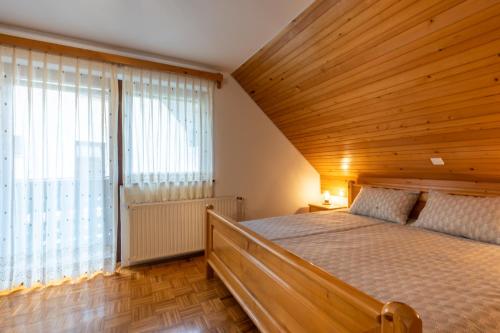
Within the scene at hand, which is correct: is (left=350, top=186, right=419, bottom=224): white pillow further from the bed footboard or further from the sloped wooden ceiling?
the bed footboard

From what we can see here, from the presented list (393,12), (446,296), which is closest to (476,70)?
(393,12)

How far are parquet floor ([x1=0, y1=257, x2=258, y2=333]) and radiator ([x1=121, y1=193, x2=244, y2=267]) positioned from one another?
0.81ft

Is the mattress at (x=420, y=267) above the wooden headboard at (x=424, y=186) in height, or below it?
below

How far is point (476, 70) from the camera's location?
60.9 inches

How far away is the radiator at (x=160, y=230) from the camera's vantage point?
2.59 m

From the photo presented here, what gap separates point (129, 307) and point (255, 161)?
83.1 inches

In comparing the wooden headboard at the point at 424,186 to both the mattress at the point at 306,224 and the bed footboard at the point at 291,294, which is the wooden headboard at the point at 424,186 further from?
the bed footboard at the point at 291,294

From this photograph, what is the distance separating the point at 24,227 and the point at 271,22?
2.73 meters

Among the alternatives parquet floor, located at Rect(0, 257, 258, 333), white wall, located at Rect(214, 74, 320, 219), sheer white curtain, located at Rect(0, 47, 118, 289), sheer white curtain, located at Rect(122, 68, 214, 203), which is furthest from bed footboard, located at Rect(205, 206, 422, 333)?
sheer white curtain, located at Rect(0, 47, 118, 289)

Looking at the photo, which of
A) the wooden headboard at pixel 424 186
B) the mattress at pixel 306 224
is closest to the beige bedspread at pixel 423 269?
the mattress at pixel 306 224

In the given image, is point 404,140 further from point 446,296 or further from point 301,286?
point 301,286

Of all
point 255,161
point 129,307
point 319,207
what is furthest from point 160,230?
point 319,207

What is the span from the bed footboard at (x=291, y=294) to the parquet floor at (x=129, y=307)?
8.5 inches

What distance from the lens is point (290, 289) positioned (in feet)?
4.11
